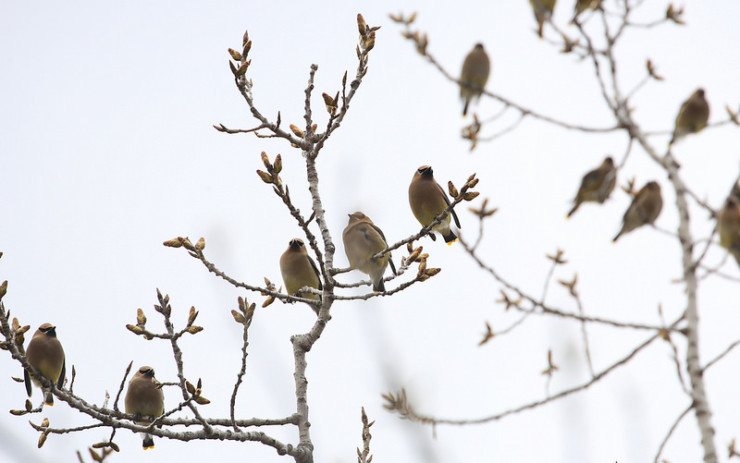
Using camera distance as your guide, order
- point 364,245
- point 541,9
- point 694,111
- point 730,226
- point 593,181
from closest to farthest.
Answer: point 730,226, point 541,9, point 694,111, point 593,181, point 364,245

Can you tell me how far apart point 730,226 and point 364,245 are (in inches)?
134

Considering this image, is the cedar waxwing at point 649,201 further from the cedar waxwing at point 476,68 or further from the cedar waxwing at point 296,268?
the cedar waxwing at point 296,268

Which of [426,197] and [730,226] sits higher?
[426,197]

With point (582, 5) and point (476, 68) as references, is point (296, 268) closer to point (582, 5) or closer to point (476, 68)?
point (476, 68)

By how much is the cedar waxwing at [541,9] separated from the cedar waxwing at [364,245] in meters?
2.42

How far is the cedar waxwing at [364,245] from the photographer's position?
5.98m

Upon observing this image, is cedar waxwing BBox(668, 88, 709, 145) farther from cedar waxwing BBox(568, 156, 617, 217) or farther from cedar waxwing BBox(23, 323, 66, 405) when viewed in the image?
cedar waxwing BBox(23, 323, 66, 405)

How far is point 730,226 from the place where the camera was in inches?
124

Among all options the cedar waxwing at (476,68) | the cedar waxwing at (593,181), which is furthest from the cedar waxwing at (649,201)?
the cedar waxwing at (476,68)

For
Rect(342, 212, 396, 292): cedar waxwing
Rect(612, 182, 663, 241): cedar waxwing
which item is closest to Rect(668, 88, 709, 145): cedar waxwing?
Rect(612, 182, 663, 241): cedar waxwing

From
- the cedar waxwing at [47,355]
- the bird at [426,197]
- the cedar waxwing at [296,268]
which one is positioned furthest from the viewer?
the cedar waxwing at [296,268]

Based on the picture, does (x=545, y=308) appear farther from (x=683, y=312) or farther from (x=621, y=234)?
(x=621, y=234)

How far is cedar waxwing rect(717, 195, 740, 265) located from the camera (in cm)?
315

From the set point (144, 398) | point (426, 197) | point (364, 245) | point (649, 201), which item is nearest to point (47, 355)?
point (144, 398)
